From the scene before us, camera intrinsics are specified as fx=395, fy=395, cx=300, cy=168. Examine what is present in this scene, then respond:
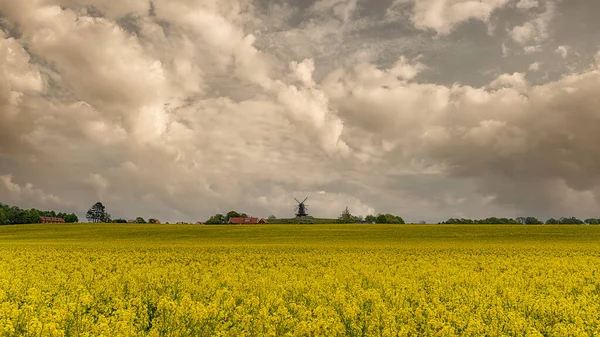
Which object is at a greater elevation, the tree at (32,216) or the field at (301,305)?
the tree at (32,216)

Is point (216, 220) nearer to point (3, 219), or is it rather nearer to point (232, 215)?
point (232, 215)

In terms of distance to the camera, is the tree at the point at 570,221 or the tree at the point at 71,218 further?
the tree at the point at 71,218

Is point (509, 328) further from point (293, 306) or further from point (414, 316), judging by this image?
point (293, 306)

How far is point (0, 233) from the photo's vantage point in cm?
7019

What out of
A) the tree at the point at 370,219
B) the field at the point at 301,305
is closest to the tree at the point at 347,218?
the tree at the point at 370,219

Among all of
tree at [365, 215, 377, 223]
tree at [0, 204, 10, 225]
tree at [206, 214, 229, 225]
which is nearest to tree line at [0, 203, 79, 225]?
tree at [0, 204, 10, 225]

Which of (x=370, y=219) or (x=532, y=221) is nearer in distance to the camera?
(x=532, y=221)

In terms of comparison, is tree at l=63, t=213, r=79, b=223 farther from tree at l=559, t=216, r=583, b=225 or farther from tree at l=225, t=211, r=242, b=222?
tree at l=559, t=216, r=583, b=225

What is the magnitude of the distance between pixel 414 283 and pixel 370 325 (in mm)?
6377

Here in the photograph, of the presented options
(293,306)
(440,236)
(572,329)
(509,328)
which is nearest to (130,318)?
(293,306)

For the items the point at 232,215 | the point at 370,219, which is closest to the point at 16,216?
the point at 232,215

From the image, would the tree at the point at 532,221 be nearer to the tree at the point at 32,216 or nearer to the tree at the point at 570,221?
the tree at the point at 570,221

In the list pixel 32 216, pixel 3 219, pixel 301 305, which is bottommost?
Answer: pixel 301 305

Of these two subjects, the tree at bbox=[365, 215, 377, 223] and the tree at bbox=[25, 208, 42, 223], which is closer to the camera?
the tree at bbox=[25, 208, 42, 223]
